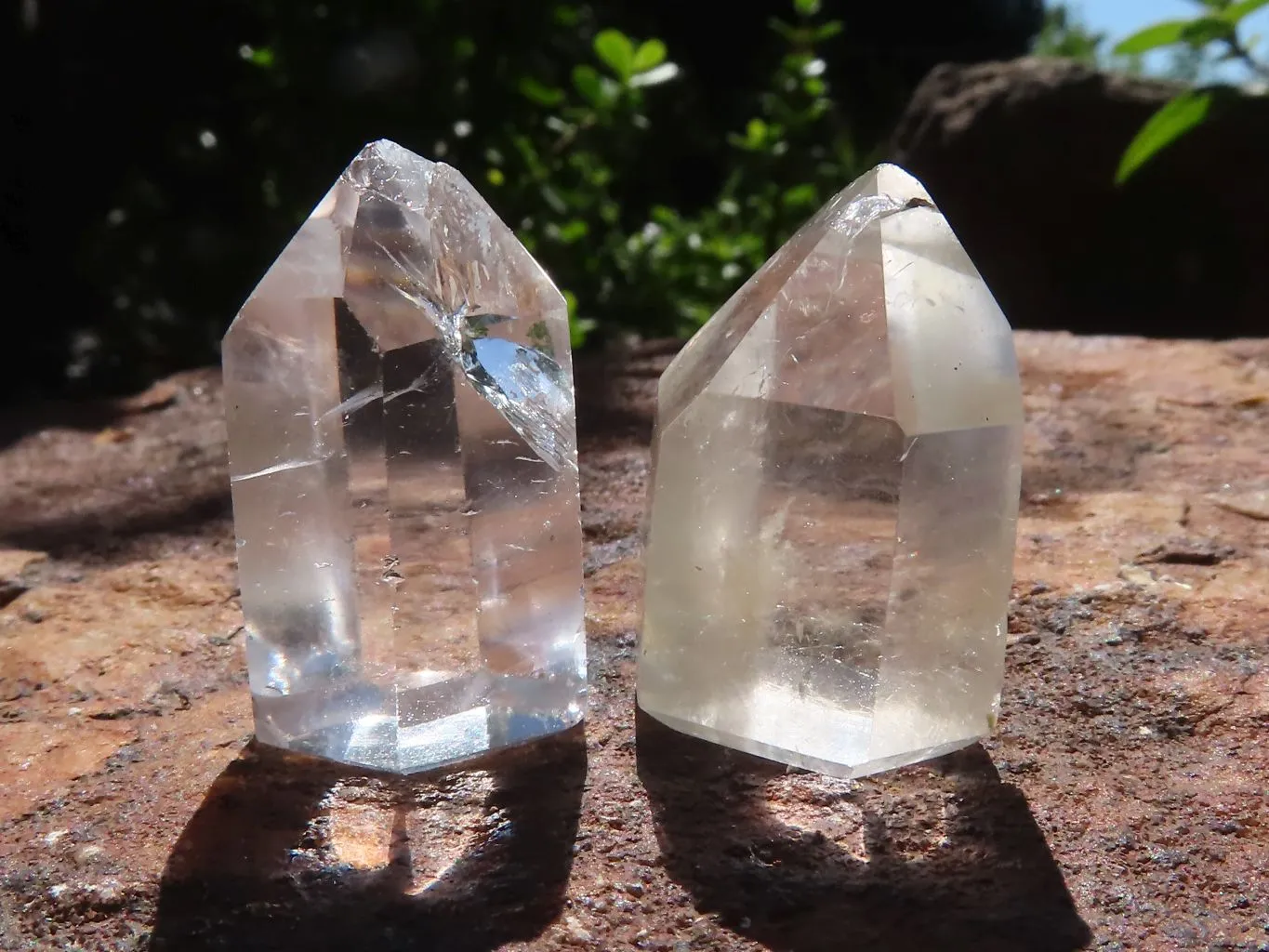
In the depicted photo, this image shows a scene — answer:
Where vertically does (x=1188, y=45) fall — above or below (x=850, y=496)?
above

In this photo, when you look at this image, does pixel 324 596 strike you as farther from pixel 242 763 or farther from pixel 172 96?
pixel 172 96

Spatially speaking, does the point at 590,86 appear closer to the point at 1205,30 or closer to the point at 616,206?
the point at 616,206

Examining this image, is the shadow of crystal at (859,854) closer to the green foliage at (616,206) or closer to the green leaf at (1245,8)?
the green foliage at (616,206)

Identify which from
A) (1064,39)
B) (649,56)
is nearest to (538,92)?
(649,56)

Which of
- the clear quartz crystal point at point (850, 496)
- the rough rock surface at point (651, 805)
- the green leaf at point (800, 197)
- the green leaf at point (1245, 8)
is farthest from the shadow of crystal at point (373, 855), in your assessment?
the green leaf at point (800, 197)

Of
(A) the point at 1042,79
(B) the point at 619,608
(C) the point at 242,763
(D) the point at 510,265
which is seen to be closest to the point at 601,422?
(B) the point at 619,608

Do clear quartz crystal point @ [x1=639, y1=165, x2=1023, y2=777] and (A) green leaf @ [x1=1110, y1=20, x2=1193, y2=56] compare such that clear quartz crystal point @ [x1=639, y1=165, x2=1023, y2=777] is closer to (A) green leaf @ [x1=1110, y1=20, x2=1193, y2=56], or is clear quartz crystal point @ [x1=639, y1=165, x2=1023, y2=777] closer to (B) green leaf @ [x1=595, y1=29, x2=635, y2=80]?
(A) green leaf @ [x1=1110, y1=20, x2=1193, y2=56]
